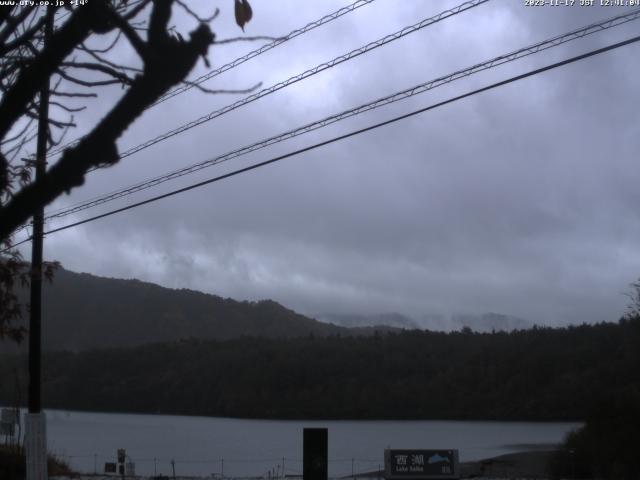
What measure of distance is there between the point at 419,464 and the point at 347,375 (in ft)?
248

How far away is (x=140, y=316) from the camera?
14588 cm

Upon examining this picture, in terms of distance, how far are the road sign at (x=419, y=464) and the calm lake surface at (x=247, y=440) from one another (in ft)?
61.1

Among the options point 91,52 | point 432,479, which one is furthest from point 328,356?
point 91,52

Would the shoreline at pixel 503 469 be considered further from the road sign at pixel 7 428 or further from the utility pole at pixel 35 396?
the utility pole at pixel 35 396

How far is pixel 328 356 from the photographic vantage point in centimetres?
10406

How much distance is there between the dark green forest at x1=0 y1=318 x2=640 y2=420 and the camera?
84000 millimetres

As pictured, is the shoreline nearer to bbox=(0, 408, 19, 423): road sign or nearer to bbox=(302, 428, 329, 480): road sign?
bbox=(0, 408, 19, 423): road sign

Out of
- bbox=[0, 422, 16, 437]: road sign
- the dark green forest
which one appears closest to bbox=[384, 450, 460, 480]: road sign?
bbox=[0, 422, 16, 437]: road sign

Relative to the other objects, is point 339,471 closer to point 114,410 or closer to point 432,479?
point 432,479

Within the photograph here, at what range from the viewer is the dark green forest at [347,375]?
8400 cm

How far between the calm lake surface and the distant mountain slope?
113ft

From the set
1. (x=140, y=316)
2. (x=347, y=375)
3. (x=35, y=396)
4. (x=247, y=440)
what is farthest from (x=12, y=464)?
(x=140, y=316)

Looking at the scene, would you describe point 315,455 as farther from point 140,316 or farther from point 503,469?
point 140,316

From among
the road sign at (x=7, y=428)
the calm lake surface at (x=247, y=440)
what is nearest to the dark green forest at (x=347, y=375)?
the calm lake surface at (x=247, y=440)
